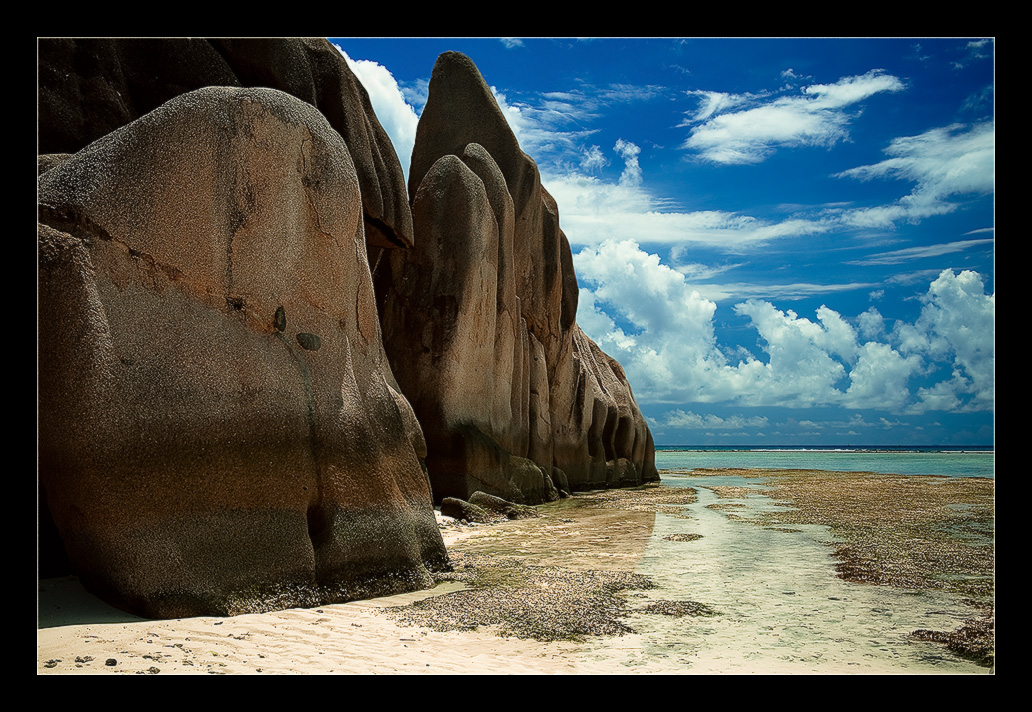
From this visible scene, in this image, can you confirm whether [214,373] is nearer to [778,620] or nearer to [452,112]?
[778,620]

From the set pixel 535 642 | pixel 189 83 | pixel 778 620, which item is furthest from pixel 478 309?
pixel 535 642

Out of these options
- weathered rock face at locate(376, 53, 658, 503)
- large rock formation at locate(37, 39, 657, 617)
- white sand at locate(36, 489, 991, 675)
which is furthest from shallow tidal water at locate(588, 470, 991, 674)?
weathered rock face at locate(376, 53, 658, 503)

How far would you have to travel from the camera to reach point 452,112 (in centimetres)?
1709

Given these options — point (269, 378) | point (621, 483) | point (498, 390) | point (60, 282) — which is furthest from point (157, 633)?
point (621, 483)

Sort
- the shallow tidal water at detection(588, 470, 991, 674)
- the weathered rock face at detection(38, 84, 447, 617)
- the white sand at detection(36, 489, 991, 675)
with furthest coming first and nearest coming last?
the weathered rock face at detection(38, 84, 447, 617)
the shallow tidal water at detection(588, 470, 991, 674)
the white sand at detection(36, 489, 991, 675)

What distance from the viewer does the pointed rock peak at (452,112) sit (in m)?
17.1

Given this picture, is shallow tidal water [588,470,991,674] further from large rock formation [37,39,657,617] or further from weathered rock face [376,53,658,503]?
weathered rock face [376,53,658,503]

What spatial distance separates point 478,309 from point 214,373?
8.66 meters

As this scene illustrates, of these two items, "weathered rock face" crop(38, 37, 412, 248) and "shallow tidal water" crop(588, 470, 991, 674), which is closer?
"shallow tidal water" crop(588, 470, 991, 674)

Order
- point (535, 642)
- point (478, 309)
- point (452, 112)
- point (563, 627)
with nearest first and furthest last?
1. point (535, 642)
2. point (563, 627)
3. point (478, 309)
4. point (452, 112)

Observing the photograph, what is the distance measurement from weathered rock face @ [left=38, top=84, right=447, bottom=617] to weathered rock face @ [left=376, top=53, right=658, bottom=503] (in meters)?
6.15

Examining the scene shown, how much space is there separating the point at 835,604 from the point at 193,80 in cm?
775

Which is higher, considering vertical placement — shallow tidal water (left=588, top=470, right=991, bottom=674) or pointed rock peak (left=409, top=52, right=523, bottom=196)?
pointed rock peak (left=409, top=52, right=523, bottom=196)

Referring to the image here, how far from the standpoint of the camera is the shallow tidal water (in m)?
4.41
